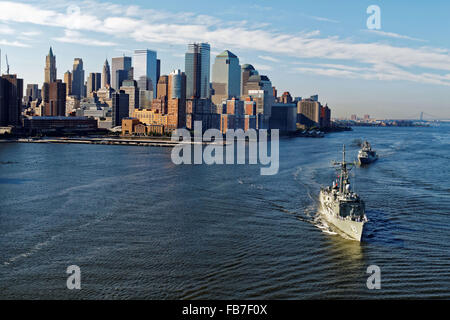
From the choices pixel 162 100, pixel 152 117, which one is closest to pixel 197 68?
pixel 162 100

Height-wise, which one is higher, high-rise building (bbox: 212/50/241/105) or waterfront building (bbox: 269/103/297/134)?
high-rise building (bbox: 212/50/241/105)

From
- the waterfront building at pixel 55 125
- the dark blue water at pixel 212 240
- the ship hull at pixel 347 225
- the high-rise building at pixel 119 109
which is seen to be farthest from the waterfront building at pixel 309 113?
the ship hull at pixel 347 225

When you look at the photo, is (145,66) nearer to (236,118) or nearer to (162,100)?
(162,100)

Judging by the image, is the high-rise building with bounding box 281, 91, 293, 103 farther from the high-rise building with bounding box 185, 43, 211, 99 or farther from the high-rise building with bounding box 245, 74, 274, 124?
the high-rise building with bounding box 185, 43, 211, 99

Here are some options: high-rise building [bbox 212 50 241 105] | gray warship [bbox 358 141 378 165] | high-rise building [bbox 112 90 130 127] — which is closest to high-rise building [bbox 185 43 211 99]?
high-rise building [bbox 212 50 241 105]

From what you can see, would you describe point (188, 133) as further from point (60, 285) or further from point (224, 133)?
point (60, 285)
